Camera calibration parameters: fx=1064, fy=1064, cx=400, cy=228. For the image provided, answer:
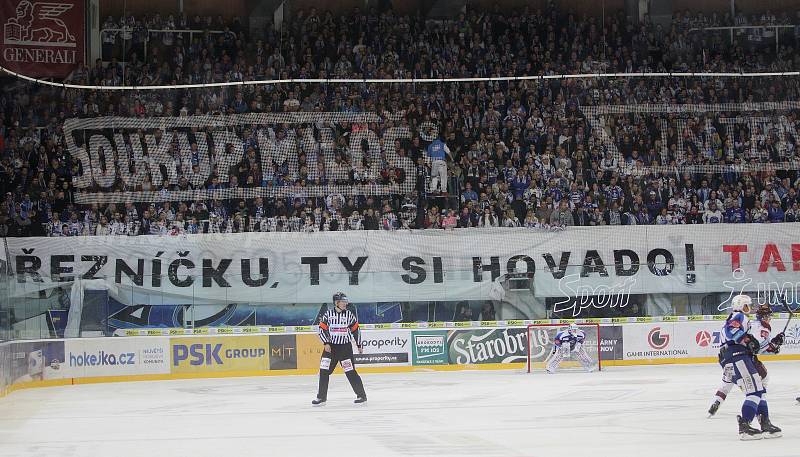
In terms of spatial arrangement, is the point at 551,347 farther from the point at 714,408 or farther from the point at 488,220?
the point at 714,408

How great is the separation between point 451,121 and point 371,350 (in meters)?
8.12

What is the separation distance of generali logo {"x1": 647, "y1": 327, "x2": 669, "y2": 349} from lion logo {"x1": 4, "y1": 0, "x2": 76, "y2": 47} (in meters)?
17.6

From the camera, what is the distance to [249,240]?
2348 centimetres

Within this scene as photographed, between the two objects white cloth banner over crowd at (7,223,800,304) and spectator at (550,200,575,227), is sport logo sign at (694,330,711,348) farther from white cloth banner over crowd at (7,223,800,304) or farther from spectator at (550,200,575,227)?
spectator at (550,200,575,227)

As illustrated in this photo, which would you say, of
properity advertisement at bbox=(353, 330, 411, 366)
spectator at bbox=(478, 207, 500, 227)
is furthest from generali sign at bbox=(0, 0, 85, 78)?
properity advertisement at bbox=(353, 330, 411, 366)

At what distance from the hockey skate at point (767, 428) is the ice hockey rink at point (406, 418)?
0.36 ft

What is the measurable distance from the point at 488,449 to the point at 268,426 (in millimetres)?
3577

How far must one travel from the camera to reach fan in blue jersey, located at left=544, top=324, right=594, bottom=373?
22031mm

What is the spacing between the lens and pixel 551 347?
74.1 ft

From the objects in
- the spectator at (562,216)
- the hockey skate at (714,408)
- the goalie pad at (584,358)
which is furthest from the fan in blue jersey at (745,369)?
the spectator at (562,216)

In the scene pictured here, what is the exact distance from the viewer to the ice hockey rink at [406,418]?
1095cm

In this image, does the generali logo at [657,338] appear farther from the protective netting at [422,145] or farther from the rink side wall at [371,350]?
the protective netting at [422,145]

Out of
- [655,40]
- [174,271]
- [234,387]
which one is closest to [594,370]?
[234,387]

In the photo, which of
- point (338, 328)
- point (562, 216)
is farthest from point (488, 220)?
point (338, 328)
